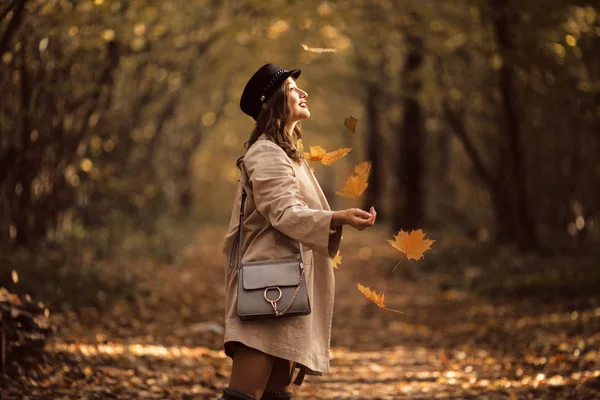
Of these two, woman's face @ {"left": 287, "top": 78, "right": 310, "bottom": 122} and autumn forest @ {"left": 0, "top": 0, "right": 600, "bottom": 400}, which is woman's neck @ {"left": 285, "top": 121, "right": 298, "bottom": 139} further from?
autumn forest @ {"left": 0, "top": 0, "right": 600, "bottom": 400}

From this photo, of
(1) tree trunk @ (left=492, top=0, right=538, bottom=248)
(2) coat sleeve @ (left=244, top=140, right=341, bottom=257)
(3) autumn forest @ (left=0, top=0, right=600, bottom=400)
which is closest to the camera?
(2) coat sleeve @ (left=244, top=140, right=341, bottom=257)

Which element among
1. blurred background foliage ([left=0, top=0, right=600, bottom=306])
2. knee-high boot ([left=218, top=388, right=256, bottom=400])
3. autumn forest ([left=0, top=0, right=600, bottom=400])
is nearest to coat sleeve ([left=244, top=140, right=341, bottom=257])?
autumn forest ([left=0, top=0, right=600, bottom=400])

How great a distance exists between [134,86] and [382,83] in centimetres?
983

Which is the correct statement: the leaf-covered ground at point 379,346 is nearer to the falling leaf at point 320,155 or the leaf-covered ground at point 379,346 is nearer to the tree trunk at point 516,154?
the tree trunk at point 516,154

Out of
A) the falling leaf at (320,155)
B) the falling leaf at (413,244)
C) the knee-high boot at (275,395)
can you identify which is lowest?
the knee-high boot at (275,395)

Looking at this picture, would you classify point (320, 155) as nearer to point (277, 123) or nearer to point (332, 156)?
point (332, 156)

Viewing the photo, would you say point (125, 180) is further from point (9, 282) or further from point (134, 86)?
point (9, 282)

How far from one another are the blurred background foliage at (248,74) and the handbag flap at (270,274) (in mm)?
2052

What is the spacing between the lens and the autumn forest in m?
6.38

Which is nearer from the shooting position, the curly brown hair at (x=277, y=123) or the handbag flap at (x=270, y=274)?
the handbag flap at (x=270, y=274)

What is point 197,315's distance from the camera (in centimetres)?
962

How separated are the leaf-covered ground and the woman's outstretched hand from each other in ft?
9.86

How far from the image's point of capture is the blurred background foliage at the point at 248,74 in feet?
31.5

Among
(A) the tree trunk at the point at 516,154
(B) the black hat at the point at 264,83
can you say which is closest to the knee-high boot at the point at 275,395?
(B) the black hat at the point at 264,83
